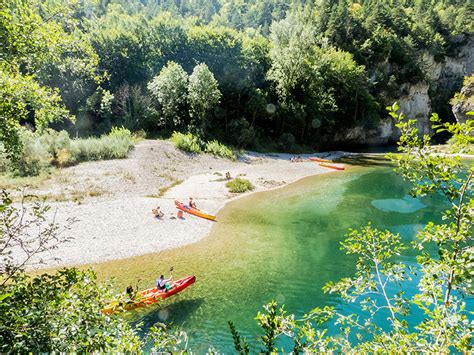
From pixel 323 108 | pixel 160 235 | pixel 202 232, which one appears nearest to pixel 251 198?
pixel 202 232

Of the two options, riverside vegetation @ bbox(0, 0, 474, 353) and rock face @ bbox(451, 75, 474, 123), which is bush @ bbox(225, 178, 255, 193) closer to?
riverside vegetation @ bbox(0, 0, 474, 353)

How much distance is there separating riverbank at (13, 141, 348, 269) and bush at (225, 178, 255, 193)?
768 millimetres

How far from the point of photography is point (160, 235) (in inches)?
930

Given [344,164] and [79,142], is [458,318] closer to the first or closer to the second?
[79,142]

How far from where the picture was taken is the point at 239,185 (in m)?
36.4

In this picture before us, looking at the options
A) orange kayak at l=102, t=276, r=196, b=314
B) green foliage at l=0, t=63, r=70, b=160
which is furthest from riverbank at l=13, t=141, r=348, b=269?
green foliage at l=0, t=63, r=70, b=160

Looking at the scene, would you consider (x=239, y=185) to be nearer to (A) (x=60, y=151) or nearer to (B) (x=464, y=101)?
(A) (x=60, y=151)

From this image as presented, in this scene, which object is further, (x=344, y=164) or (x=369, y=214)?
(x=344, y=164)

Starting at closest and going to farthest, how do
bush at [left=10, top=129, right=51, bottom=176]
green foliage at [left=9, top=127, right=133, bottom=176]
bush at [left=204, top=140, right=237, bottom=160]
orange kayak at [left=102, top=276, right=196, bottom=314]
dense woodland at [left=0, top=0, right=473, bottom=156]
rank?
1. orange kayak at [left=102, top=276, right=196, bottom=314]
2. bush at [left=10, top=129, right=51, bottom=176]
3. green foliage at [left=9, top=127, right=133, bottom=176]
4. bush at [left=204, top=140, right=237, bottom=160]
5. dense woodland at [left=0, top=0, right=473, bottom=156]

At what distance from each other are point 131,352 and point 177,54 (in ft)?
208

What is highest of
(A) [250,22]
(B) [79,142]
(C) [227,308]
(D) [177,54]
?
(A) [250,22]

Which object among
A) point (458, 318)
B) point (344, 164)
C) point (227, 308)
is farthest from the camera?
point (344, 164)

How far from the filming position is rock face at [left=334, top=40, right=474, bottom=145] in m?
70.4

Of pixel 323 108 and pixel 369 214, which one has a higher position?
pixel 323 108
